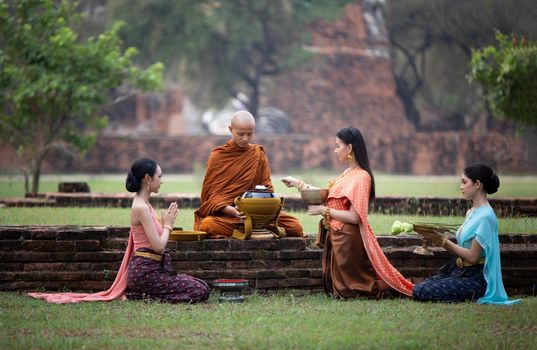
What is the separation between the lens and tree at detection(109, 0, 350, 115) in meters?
27.6

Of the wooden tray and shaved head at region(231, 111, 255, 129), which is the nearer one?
the wooden tray

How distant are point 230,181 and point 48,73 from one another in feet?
29.6

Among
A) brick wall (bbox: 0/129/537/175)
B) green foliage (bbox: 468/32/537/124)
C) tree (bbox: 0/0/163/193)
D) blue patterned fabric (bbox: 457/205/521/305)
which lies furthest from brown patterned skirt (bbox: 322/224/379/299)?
brick wall (bbox: 0/129/537/175)

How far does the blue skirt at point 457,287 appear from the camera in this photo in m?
6.05

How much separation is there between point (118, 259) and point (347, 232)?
1599 mm

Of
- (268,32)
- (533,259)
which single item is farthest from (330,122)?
(533,259)

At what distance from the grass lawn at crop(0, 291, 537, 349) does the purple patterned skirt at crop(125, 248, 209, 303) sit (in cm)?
11

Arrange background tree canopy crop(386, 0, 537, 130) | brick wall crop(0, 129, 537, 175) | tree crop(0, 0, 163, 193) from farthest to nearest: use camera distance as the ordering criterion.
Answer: background tree canopy crop(386, 0, 537, 130) → brick wall crop(0, 129, 537, 175) → tree crop(0, 0, 163, 193)

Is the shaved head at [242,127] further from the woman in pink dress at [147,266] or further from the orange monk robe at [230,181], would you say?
the woman in pink dress at [147,266]

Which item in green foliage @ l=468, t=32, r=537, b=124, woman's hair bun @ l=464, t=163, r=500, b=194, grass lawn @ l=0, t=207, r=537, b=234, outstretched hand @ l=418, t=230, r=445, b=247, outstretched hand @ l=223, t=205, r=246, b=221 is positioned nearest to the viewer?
outstretched hand @ l=418, t=230, r=445, b=247

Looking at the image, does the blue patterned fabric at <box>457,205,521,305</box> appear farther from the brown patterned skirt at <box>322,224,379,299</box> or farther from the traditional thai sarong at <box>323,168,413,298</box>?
the brown patterned skirt at <box>322,224,379,299</box>

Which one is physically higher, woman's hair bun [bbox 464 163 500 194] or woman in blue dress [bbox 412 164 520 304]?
woman's hair bun [bbox 464 163 500 194]

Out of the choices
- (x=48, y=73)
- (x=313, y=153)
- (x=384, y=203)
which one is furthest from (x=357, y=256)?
(x=313, y=153)

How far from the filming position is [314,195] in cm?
637
